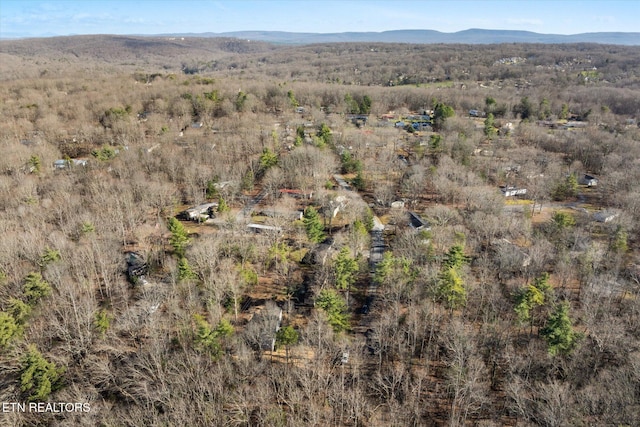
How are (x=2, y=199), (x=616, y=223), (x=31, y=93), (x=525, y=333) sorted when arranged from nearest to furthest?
(x=525, y=333) < (x=616, y=223) < (x=2, y=199) < (x=31, y=93)

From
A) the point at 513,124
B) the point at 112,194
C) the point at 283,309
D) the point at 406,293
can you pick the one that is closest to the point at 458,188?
the point at 406,293

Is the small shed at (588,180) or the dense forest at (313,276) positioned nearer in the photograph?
the dense forest at (313,276)

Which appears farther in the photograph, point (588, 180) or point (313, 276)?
point (588, 180)

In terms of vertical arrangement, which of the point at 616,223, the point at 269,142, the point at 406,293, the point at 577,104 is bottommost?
the point at 406,293

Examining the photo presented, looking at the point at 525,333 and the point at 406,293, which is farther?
the point at 406,293

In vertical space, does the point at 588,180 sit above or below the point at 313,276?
above

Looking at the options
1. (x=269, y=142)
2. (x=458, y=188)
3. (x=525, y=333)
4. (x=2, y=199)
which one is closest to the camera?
(x=525, y=333)

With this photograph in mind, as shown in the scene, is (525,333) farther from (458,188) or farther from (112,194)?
(112,194)

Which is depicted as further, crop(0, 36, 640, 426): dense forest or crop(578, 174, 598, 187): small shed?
crop(578, 174, 598, 187): small shed
